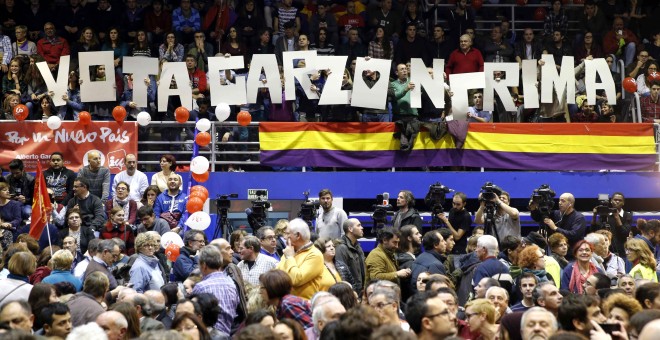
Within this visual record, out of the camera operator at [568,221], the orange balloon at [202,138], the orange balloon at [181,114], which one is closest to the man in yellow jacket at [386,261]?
the camera operator at [568,221]

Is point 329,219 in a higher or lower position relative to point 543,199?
lower

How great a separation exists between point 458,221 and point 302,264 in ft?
15.8

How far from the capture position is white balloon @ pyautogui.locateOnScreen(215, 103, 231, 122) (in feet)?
55.6

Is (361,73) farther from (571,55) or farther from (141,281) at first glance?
(141,281)

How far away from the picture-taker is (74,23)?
63.2ft

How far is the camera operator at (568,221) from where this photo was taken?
13.9m

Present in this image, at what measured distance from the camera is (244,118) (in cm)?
1697

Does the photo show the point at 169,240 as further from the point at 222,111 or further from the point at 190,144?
the point at 190,144

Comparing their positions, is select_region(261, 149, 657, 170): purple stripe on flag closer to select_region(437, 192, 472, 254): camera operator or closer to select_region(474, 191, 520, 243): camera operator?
select_region(437, 192, 472, 254): camera operator

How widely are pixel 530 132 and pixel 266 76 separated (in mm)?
4034

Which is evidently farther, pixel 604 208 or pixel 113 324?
pixel 604 208

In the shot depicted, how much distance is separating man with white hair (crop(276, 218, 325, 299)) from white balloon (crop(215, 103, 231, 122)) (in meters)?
7.19

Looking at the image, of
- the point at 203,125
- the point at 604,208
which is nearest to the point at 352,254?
the point at 604,208

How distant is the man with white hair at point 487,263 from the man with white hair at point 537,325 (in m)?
3.09
